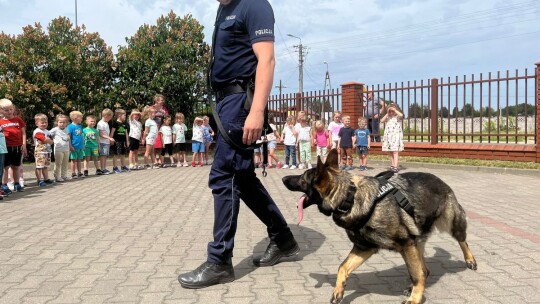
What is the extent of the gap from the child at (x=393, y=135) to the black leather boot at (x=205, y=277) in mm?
8988

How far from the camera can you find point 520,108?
13.8 meters

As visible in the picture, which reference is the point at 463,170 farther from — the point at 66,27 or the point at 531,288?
the point at 66,27

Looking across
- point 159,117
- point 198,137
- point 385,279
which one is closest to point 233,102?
point 385,279

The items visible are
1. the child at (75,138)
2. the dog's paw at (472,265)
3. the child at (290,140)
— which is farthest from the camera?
the child at (290,140)

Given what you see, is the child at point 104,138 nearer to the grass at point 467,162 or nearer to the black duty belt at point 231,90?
the grass at point 467,162

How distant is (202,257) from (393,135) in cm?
864

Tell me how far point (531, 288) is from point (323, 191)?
1797mm

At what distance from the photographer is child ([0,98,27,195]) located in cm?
876

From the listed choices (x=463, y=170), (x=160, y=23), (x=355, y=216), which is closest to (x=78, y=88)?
(x=160, y=23)

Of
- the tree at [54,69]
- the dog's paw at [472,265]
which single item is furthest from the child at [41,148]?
the dog's paw at [472,265]

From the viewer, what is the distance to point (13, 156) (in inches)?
354

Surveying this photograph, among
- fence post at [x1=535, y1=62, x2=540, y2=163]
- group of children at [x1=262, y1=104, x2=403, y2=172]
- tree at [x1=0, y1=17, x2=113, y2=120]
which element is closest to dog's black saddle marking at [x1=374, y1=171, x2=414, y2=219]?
group of children at [x1=262, y1=104, x2=403, y2=172]

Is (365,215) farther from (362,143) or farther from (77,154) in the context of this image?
(362,143)

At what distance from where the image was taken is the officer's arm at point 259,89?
11.2ft
